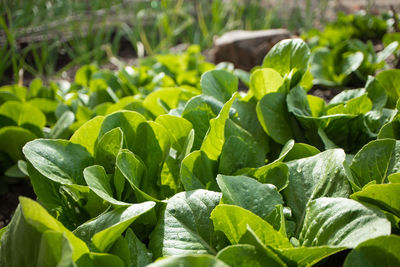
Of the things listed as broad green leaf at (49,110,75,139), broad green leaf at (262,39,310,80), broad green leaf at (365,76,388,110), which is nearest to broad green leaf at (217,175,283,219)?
broad green leaf at (262,39,310,80)

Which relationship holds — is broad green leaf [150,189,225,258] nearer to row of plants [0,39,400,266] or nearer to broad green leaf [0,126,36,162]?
row of plants [0,39,400,266]

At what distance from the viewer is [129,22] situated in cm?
519

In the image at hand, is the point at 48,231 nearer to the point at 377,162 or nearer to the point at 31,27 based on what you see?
the point at 377,162

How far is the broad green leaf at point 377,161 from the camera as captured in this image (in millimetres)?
781

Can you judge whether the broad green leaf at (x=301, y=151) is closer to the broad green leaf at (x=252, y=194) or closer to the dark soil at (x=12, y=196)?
the broad green leaf at (x=252, y=194)

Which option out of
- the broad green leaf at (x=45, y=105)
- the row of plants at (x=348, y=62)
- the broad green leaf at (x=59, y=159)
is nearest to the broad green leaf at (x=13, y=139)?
the broad green leaf at (x=45, y=105)

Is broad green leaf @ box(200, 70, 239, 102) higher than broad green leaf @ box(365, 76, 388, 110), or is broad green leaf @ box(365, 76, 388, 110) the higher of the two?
broad green leaf @ box(200, 70, 239, 102)

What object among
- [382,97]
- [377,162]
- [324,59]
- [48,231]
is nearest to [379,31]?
[324,59]

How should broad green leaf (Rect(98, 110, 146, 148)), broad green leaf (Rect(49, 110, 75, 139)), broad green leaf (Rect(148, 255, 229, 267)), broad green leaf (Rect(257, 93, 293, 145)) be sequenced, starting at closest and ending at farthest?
broad green leaf (Rect(148, 255, 229, 267))
broad green leaf (Rect(98, 110, 146, 148))
broad green leaf (Rect(257, 93, 293, 145))
broad green leaf (Rect(49, 110, 75, 139))

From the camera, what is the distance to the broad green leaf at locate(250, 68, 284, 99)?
3.48ft

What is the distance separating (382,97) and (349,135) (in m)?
0.16

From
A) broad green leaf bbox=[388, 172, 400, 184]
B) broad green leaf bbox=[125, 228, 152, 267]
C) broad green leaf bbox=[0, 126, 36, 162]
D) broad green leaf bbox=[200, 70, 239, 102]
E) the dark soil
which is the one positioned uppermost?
broad green leaf bbox=[200, 70, 239, 102]

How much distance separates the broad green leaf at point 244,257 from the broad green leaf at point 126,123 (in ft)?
1.42

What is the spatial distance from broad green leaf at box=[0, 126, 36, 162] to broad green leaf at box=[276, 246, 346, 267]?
117cm
